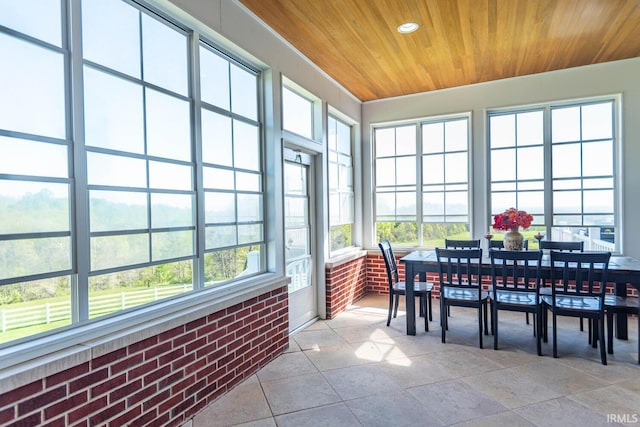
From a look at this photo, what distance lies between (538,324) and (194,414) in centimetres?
286

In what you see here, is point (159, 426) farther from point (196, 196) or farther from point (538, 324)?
point (538, 324)

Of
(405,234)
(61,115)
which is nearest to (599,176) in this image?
(405,234)

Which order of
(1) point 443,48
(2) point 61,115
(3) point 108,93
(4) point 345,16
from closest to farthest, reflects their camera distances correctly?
1. (2) point 61,115
2. (3) point 108,93
3. (4) point 345,16
4. (1) point 443,48

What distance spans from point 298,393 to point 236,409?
0.44 meters

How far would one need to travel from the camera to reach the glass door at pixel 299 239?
3.68 meters

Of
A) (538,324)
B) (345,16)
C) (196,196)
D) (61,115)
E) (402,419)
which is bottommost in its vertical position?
(402,419)

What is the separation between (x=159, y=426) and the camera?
6.64 feet

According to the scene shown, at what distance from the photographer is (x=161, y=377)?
2043 millimetres

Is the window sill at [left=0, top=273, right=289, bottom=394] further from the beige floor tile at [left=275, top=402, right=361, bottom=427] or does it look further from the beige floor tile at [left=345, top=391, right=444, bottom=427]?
the beige floor tile at [left=345, top=391, right=444, bottom=427]

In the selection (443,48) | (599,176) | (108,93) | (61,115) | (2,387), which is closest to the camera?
(2,387)

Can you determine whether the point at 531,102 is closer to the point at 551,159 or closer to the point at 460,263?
the point at 551,159

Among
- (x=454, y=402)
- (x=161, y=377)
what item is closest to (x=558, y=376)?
(x=454, y=402)

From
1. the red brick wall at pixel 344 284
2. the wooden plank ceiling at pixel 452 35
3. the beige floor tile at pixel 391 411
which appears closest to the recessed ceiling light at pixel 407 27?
the wooden plank ceiling at pixel 452 35

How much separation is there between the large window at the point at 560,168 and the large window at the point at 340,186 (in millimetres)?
2021
